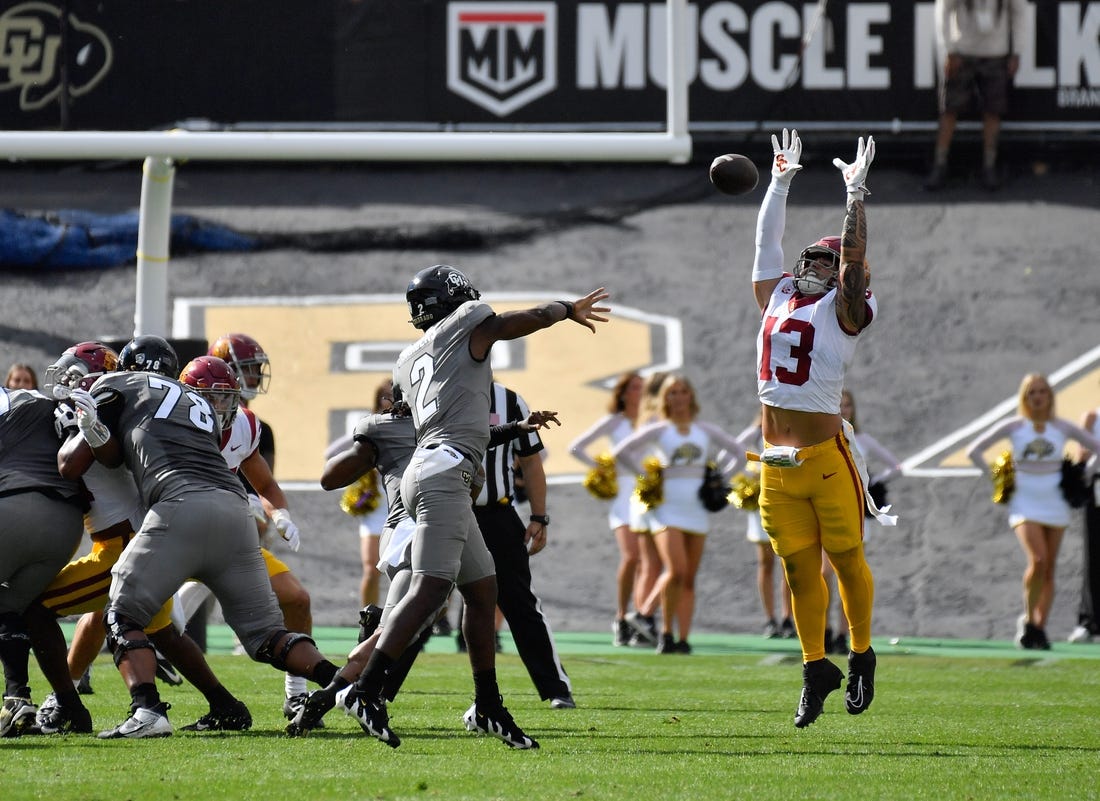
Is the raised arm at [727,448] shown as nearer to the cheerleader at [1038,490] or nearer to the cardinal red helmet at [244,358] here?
the cheerleader at [1038,490]

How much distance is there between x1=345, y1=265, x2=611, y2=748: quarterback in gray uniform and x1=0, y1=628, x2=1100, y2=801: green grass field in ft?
0.92

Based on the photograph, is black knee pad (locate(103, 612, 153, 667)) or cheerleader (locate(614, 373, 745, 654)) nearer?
black knee pad (locate(103, 612, 153, 667))

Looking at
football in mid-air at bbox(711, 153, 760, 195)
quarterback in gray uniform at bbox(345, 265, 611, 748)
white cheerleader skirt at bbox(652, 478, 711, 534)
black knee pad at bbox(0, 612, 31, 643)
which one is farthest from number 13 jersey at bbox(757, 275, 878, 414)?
white cheerleader skirt at bbox(652, 478, 711, 534)

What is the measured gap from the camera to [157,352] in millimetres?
6855

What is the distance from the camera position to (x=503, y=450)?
818 centimetres

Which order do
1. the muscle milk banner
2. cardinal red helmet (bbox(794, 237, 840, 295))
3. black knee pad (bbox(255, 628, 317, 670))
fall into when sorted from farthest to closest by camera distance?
the muscle milk banner < cardinal red helmet (bbox(794, 237, 840, 295)) < black knee pad (bbox(255, 628, 317, 670))

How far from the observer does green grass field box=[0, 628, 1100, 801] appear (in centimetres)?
524

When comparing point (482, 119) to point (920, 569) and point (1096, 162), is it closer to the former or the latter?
point (920, 569)

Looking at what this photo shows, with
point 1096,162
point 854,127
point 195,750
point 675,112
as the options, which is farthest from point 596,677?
point 1096,162

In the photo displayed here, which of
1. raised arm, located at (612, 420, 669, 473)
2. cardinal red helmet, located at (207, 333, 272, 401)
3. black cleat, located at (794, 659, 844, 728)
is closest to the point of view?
black cleat, located at (794, 659, 844, 728)

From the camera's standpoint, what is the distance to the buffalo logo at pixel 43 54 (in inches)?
410

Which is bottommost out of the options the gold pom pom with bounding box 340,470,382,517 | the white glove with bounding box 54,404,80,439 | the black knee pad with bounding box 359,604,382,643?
the gold pom pom with bounding box 340,470,382,517

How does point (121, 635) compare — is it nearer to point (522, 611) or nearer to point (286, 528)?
point (286, 528)

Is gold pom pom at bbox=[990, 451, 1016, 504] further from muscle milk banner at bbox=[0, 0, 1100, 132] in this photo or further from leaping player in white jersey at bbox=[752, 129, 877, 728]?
leaping player in white jersey at bbox=[752, 129, 877, 728]
